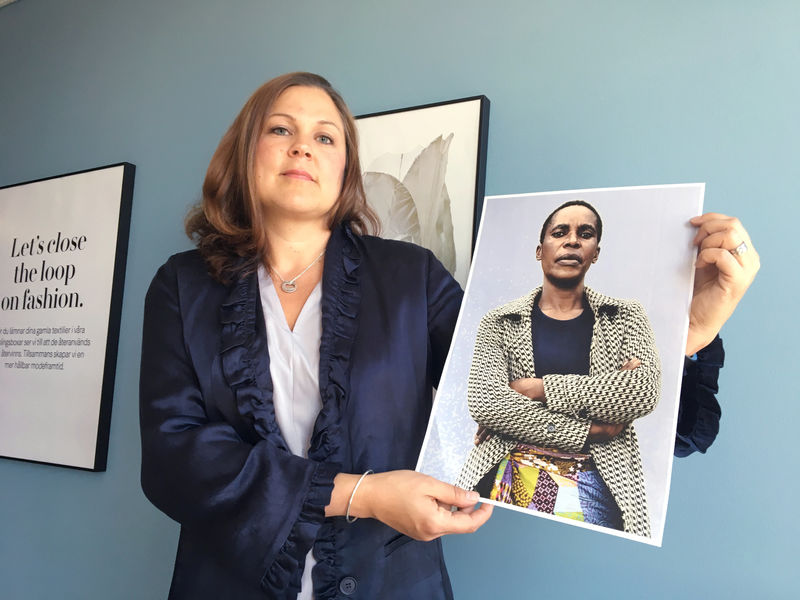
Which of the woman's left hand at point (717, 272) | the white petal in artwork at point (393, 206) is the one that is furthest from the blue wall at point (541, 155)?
the woman's left hand at point (717, 272)

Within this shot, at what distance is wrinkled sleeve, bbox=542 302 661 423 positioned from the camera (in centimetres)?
67

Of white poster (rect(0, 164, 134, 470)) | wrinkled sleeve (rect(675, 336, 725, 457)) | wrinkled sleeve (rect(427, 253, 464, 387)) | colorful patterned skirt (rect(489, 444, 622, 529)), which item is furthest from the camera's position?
white poster (rect(0, 164, 134, 470))

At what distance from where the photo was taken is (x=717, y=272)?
731mm

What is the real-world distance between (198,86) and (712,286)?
1.41 m

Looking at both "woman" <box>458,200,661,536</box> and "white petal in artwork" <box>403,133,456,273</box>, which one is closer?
"woman" <box>458,200,661,536</box>

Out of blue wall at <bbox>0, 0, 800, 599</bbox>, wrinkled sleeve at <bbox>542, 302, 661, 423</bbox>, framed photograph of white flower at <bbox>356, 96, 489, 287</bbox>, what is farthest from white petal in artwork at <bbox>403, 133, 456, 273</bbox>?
wrinkled sleeve at <bbox>542, 302, 661, 423</bbox>

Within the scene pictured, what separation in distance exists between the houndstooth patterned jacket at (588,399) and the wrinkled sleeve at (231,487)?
0.20m

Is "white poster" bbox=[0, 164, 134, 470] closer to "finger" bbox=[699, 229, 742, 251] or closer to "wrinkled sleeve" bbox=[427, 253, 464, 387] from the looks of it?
"wrinkled sleeve" bbox=[427, 253, 464, 387]

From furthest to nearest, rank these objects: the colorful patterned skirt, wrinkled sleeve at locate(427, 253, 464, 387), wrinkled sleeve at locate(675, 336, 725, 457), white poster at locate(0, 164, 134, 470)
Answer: white poster at locate(0, 164, 134, 470), wrinkled sleeve at locate(427, 253, 464, 387), wrinkled sleeve at locate(675, 336, 725, 457), the colorful patterned skirt

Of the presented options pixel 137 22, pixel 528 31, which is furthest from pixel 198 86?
pixel 528 31

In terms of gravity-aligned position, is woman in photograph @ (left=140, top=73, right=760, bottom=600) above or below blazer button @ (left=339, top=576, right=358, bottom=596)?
above

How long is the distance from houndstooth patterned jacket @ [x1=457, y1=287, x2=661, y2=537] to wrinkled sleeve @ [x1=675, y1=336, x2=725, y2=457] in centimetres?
12

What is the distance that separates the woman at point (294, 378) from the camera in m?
0.73

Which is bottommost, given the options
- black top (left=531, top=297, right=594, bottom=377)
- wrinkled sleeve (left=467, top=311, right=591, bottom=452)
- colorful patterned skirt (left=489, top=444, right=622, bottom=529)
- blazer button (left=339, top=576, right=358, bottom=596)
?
blazer button (left=339, top=576, right=358, bottom=596)
